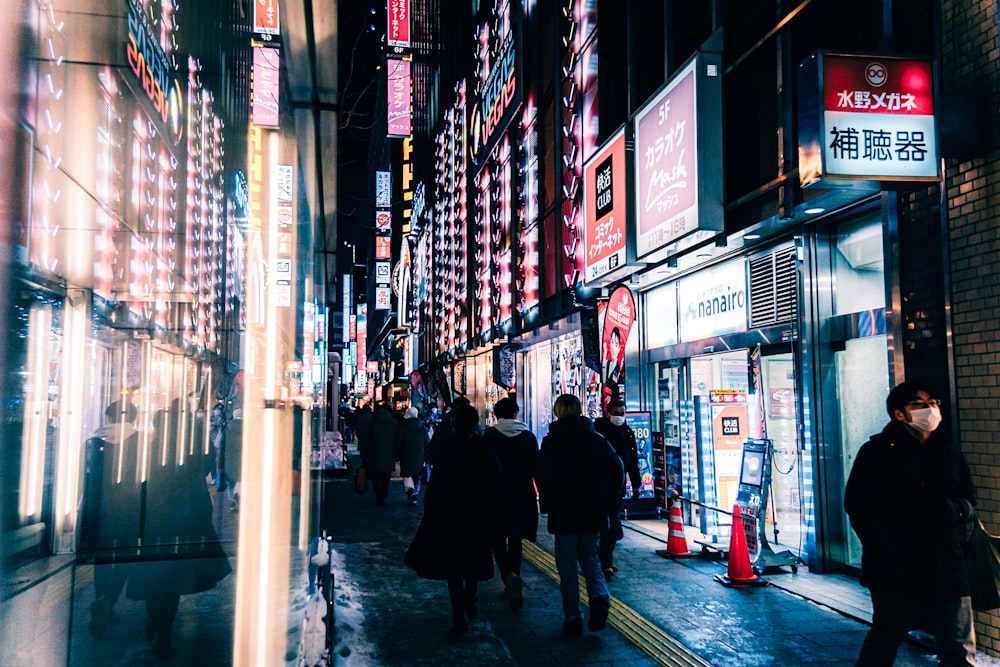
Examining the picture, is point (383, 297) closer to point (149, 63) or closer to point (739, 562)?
point (739, 562)

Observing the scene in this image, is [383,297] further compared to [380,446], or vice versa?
[383,297]

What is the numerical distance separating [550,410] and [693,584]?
12.5m

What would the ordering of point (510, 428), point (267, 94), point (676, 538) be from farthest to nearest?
point (676, 538)
point (510, 428)
point (267, 94)

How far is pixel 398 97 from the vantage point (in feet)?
95.1

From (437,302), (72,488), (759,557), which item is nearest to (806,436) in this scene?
(759,557)

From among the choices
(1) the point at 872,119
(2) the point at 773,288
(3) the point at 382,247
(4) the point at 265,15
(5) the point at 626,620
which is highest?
(3) the point at 382,247

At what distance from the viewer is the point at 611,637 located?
20.4 feet

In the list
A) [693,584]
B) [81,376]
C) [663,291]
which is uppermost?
[663,291]

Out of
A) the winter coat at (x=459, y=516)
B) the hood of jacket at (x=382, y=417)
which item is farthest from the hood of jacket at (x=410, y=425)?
the winter coat at (x=459, y=516)

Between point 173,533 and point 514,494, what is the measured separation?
12.9ft

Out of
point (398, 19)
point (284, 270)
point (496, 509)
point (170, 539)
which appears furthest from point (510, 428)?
point (398, 19)

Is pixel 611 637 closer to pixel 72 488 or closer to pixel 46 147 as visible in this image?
pixel 72 488

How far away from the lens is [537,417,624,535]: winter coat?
632cm

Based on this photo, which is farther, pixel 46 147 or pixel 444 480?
pixel 444 480
